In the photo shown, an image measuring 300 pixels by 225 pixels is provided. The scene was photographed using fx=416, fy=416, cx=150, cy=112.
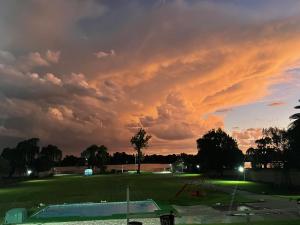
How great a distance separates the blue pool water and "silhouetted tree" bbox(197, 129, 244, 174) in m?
53.1

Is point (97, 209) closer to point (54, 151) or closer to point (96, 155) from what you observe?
point (96, 155)

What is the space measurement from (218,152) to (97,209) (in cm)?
5912

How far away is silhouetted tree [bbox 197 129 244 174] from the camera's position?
265 ft

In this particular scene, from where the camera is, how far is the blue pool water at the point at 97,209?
968 inches

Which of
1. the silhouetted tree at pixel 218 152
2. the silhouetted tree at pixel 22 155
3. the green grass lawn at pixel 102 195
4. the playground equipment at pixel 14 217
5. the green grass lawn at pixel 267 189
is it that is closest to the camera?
the playground equipment at pixel 14 217

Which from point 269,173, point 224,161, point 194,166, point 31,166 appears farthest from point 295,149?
point 31,166

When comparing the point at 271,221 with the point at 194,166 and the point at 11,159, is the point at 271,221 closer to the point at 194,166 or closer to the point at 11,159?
the point at 194,166

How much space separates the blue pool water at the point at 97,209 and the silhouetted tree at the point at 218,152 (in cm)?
5314

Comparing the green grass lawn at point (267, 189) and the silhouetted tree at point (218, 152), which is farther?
the silhouetted tree at point (218, 152)

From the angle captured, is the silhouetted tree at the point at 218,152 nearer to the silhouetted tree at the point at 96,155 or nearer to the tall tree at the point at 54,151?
the silhouetted tree at the point at 96,155

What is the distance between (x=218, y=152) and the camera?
83250 mm

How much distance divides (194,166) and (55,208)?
84.1m

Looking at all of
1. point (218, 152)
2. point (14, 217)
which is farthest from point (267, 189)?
point (218, 152)

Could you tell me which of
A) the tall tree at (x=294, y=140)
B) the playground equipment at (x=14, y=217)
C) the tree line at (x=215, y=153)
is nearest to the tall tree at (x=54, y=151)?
the tree line at (x=215, y=153)
